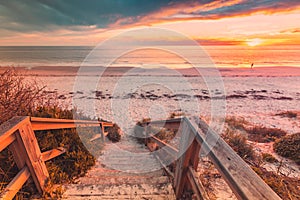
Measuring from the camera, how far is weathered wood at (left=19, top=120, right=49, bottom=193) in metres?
2.01

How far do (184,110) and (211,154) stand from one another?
32.8ft

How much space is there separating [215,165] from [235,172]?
0.74ft

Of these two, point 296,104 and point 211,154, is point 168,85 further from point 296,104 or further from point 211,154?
point 211,154

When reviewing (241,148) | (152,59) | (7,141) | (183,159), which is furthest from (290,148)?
(152,59)

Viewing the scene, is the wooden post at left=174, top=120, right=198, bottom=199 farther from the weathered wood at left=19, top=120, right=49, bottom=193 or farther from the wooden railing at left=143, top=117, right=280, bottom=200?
the weathered wood at left=19, top=120, right=49, bottom=193

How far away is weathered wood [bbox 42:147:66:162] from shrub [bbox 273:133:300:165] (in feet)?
17.4

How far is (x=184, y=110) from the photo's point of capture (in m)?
11.3

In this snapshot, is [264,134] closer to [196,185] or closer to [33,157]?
[196,185]

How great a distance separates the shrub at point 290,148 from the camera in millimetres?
4563

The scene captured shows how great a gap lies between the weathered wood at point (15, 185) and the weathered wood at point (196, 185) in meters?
1.88

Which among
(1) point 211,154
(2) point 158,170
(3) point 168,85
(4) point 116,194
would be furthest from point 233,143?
(3) point 168,85

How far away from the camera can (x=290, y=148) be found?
4.75m

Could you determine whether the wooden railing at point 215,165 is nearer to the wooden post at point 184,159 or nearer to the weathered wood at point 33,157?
the wooden post at point 184,159

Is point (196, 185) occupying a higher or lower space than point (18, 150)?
lower
